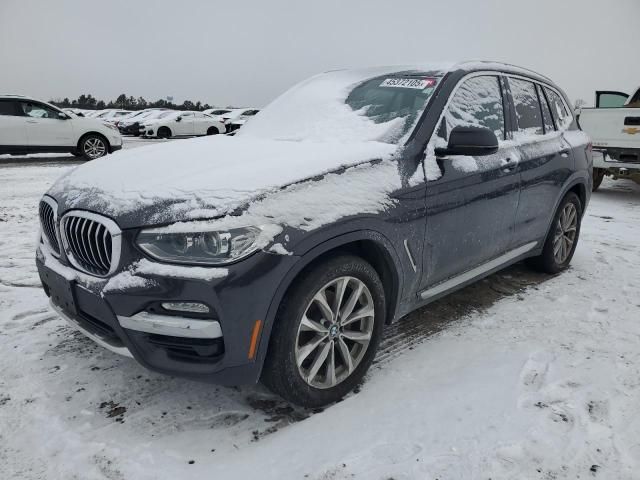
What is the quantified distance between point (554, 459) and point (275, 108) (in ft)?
9.64

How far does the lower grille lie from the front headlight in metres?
0.77

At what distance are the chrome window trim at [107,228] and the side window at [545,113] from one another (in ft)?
11.2

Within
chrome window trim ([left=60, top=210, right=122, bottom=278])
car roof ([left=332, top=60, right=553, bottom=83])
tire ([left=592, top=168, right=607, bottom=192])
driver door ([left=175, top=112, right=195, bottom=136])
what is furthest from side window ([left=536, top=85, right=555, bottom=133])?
driver door ([left=175, top=112, right=195, bottom=136])

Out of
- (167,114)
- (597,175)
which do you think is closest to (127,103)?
(167,114)

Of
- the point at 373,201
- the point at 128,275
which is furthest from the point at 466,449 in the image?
the point at 128,275

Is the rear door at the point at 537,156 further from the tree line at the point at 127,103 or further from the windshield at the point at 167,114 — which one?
the tree line at the point at 127,103

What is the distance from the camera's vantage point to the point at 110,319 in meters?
2.20

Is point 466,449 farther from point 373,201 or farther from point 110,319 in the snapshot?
point 110,319

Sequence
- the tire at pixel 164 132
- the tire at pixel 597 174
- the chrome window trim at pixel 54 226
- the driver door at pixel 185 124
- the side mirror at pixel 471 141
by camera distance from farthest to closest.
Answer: the driver door at pixel 185 124 < the tire at pixel 164 132 < the tire at pixel 597 174 < the side mirror at pixel 471 141 < the chrome window trim at pixel 54 226

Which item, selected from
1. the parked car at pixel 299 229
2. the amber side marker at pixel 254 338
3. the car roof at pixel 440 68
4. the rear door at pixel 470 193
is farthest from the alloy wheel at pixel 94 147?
the amber side marker at pixel 254 338

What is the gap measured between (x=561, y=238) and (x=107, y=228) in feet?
12.6

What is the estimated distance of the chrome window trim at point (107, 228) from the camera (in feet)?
7.11

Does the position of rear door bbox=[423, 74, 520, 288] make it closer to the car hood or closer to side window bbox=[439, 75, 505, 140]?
side window bbox=[439, 75, 505, 140]

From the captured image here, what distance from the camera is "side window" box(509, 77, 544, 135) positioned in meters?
3.77
